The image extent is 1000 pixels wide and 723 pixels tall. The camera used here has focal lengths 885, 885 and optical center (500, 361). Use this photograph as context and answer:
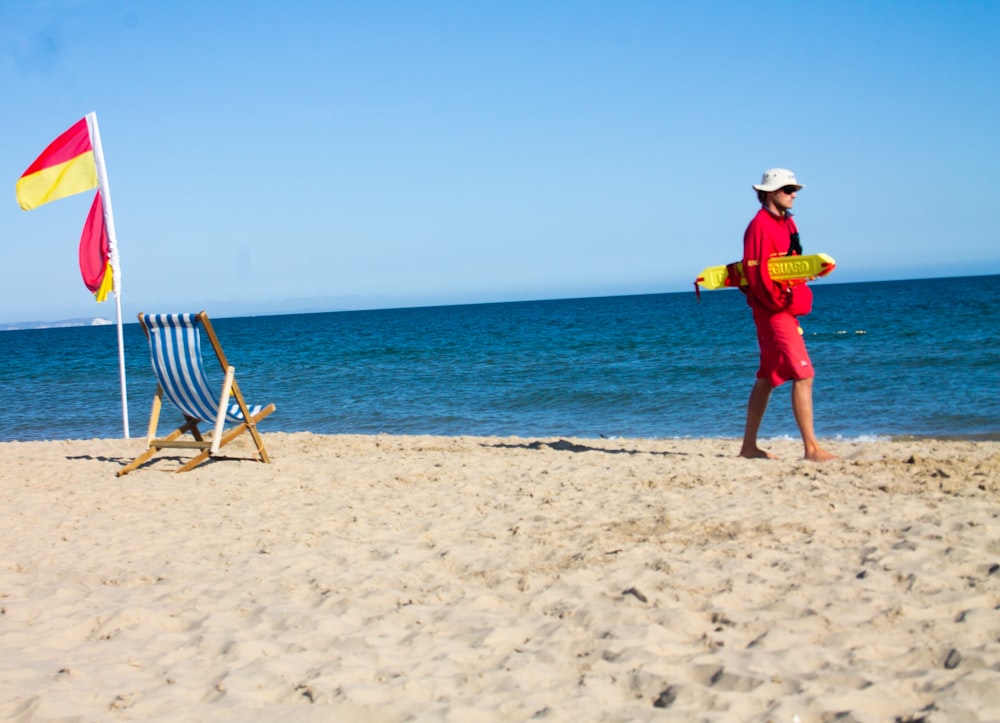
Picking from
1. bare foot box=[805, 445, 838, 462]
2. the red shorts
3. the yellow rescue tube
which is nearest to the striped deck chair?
the yellow rescue tube

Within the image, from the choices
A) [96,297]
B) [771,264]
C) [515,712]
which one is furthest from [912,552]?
[96,297]

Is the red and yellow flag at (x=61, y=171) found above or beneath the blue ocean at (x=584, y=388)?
above

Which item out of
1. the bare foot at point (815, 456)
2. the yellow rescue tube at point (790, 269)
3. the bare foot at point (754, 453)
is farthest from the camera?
the bare foot at point (754, 453)

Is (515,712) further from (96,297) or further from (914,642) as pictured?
(96,297)

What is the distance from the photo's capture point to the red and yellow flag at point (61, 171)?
28.6ft

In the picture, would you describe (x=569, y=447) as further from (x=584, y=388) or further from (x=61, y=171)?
(x=584, y=388)

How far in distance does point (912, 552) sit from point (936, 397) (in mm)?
9558

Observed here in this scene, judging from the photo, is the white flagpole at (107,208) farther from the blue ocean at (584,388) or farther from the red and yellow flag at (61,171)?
the blue ocean at (584,388)

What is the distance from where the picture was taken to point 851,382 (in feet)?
47.2

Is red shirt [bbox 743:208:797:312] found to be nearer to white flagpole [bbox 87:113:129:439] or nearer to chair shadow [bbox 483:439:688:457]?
chair shadow [bbox 483:439:688:457]

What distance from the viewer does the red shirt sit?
5559mm

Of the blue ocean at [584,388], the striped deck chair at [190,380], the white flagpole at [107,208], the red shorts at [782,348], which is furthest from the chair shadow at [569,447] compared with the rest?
the white flagpole at [107,208]

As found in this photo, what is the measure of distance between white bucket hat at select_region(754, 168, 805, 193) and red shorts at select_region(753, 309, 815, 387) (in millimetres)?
786

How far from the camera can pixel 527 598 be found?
3434 mm
